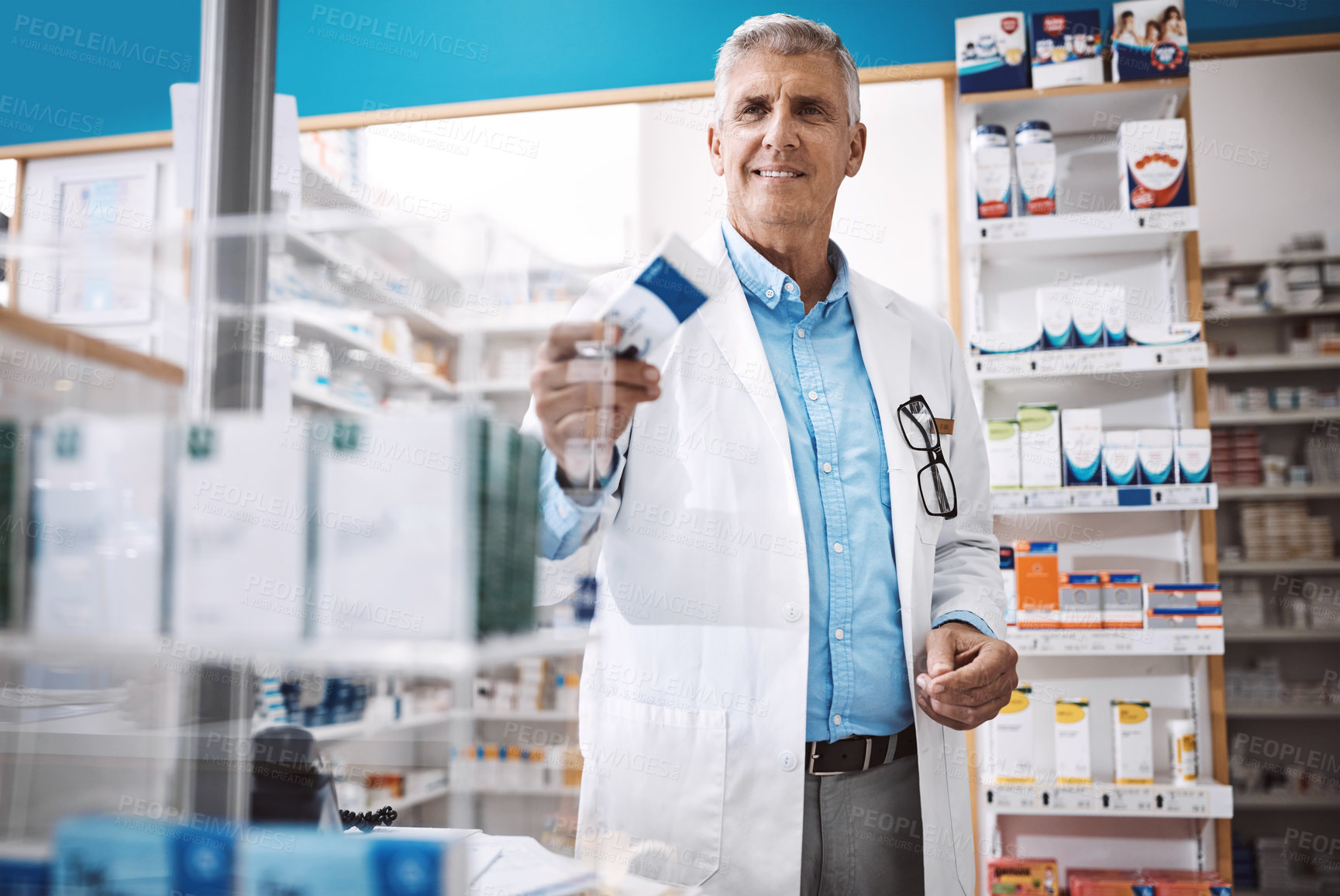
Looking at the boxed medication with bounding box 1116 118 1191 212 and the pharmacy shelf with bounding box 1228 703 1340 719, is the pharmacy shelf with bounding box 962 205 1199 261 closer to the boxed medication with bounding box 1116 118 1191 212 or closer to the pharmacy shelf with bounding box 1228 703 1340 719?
the boxed medication with bounding box 1116 118 1191 212

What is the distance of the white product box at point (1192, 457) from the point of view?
8.91 ft

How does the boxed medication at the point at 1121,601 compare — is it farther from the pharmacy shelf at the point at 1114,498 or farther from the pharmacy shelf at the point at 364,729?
the pharmacy shelf at the point at 364,729

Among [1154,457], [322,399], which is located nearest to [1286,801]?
[1154,457]

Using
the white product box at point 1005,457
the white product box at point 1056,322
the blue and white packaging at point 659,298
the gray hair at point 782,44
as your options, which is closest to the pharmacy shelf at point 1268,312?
the white product box at point 1056,322

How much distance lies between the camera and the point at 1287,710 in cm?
471

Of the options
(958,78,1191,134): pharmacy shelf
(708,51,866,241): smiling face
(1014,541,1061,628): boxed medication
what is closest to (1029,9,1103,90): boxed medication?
(958,78,1191,134): pharmacy shelf

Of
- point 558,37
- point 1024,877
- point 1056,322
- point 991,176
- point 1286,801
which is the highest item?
point 558,37

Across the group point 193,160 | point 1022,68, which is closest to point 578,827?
point 193,160

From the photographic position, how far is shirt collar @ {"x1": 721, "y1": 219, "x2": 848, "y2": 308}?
1.72 metres

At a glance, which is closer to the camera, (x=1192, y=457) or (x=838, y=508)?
(x=838, y=508)

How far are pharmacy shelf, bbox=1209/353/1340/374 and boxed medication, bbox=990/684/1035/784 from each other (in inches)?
122

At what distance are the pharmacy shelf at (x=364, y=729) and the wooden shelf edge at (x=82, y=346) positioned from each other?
37 centimetres

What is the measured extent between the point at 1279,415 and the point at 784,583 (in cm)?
468

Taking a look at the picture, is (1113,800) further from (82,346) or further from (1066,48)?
(82,346)
